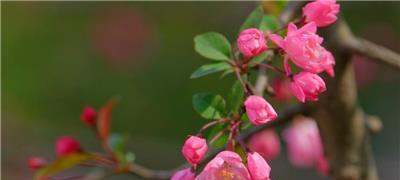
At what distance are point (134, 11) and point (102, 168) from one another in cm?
276

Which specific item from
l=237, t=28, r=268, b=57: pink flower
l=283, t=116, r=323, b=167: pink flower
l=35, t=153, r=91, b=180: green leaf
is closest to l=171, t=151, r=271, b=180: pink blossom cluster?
l=237, t=28, r=268, b=57: pink flower

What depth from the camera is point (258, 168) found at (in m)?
0.75

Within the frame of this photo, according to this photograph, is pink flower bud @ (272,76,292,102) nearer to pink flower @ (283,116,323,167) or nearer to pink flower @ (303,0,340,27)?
pink flower @ (283,116,323,167)

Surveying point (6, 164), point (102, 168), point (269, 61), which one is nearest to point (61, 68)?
point (6, 164)

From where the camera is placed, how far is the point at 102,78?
3820 mm

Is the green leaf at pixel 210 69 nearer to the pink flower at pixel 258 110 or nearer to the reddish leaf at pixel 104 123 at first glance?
the pink flower at pixel 258 110

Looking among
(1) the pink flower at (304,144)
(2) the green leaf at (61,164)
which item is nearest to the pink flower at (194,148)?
(2) the green leaf at (61,164)

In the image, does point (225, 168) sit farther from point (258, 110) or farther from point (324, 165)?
point (324, 165)

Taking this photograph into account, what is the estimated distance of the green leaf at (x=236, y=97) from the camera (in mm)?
842

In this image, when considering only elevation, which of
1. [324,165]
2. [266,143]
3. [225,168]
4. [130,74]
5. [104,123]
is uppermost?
[130,74]

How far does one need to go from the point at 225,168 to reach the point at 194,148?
41 mm

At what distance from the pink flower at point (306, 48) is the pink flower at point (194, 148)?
14 cm

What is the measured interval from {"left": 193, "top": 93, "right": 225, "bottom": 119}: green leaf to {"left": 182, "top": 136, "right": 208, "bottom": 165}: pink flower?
88 mm

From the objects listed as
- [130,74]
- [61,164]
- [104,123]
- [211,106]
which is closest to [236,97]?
[211,106]
